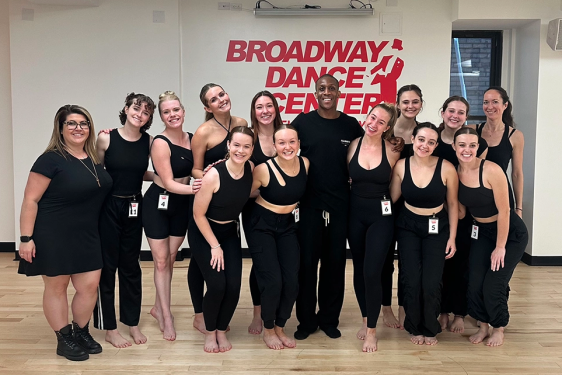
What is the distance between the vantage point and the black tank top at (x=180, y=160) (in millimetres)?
3680

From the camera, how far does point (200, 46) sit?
19.9ft

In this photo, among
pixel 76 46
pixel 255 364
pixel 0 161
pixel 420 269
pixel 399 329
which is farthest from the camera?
pixel 0 161

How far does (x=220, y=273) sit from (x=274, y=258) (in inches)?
14.2

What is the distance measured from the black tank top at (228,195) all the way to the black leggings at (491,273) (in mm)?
1631

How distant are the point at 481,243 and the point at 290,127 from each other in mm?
1545

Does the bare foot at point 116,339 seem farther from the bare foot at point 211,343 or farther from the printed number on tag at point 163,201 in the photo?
the printed number on tag at point 163,201

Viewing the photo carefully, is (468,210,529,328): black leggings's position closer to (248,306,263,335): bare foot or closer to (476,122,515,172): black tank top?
(476,122,515,172): black tank top

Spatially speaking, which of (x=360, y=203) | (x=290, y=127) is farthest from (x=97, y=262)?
(x=360, y=203)

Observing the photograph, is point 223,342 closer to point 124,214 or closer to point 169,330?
point 169,330

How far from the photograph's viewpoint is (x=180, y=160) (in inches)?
146

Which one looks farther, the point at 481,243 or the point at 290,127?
the point at 481,243

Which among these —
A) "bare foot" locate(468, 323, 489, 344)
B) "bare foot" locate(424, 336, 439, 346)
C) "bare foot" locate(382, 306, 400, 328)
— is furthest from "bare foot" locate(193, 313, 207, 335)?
"bare foot" locate(468, 323, 489, 344)

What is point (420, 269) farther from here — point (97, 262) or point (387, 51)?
point (387, 51)

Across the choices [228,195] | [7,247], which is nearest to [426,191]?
[228,195]
